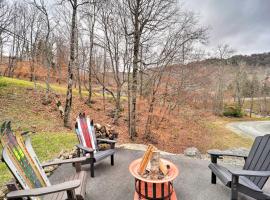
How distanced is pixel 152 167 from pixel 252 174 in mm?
1278

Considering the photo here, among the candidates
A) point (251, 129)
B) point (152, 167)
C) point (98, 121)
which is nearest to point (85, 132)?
point (152, 167)

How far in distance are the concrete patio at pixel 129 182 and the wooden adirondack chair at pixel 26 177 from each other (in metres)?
0.80

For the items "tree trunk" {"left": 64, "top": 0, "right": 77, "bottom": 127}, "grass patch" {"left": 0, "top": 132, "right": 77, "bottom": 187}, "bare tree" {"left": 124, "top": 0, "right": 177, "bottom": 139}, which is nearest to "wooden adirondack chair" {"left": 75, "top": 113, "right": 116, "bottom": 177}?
"grass patch" {"left": 0, "top": 132, "right": 77, "bottom": 187}

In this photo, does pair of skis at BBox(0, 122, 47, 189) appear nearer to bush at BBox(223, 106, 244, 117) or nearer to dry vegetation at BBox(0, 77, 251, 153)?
dry vegetation at BBox(0, 77, 251, 153)

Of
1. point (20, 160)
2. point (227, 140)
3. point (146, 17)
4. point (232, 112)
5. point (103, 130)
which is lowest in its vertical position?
point (227, 140)

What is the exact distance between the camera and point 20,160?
2328 mm

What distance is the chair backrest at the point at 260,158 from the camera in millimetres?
2864

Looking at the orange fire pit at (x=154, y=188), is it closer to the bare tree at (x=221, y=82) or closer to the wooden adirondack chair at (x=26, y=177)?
the wooden adirondack chair at (x=26, y=177)

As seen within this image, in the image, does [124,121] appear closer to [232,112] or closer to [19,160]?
[19,160]

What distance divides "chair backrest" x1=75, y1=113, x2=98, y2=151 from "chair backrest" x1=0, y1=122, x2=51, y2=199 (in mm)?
1538

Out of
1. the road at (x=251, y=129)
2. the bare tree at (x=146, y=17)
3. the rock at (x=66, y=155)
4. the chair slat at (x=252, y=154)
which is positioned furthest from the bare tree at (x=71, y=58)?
the road at (x=251, y=129)

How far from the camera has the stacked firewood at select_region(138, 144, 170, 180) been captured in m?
2.89

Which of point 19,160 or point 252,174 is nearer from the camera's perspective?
point 19,160

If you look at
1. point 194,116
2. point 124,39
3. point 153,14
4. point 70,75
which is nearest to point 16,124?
point 70,75
